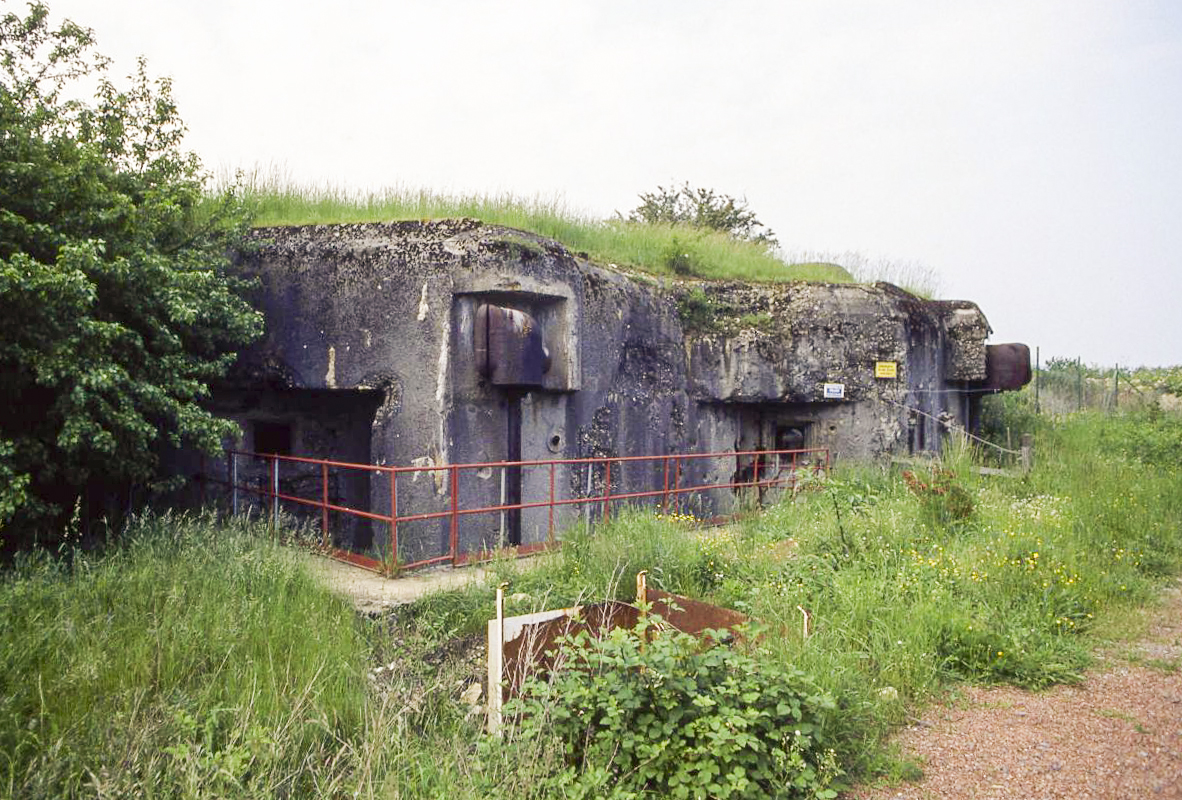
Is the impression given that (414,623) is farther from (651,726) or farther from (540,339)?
(540,339)

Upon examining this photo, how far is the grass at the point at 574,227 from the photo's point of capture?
378 inches

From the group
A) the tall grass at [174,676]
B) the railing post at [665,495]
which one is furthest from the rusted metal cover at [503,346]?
the tall grass at [174,676]

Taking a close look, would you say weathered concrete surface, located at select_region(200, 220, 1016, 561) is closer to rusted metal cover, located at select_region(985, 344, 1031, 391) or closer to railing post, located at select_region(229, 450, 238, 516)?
railing post, located at select_region(229, 450, 238, 516)

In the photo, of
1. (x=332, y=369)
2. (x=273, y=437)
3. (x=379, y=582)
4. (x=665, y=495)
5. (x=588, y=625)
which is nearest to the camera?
(x=588, y=625)

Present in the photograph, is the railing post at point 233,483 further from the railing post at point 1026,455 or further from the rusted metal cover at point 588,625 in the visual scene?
the railing post at point 1026,455

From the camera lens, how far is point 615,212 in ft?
47.9

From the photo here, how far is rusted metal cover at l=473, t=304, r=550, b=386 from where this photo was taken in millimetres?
7695

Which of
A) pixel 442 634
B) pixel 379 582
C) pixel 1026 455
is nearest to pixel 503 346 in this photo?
pixel 379 582

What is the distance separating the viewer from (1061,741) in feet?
14.5

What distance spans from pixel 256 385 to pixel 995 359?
1082 cm

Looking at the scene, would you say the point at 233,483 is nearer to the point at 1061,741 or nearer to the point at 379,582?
the point at 379,582

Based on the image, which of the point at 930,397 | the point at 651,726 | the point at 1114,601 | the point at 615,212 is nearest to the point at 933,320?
the point at 930,397

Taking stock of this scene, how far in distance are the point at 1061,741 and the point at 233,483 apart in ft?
23.6

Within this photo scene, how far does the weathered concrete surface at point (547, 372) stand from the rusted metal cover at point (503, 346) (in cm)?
10
